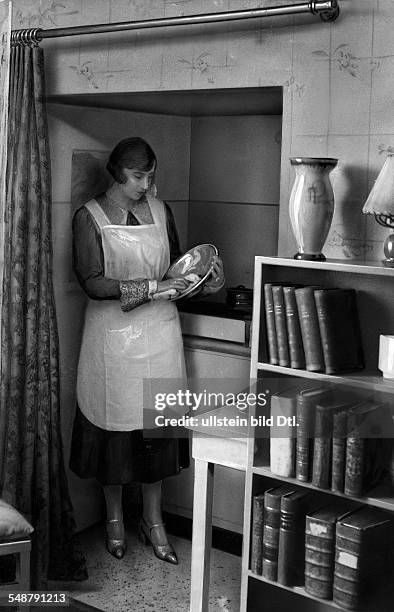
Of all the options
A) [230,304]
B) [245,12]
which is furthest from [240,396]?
[245,12]

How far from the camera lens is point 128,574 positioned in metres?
3.96

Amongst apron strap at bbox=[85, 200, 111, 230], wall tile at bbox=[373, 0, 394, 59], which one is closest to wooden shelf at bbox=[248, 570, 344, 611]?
apron strap at bbox=[85, 200, 111, 230]

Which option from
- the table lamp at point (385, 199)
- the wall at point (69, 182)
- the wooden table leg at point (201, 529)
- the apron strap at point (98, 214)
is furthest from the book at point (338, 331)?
the wall at point (69, 182)

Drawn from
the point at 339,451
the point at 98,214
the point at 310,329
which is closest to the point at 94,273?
the point at 98,214

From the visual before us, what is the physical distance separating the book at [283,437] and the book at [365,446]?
21cm

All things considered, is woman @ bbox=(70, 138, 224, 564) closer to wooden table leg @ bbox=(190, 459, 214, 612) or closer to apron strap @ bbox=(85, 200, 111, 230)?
apron strap @ bbox=(85, 200, 111, 230)

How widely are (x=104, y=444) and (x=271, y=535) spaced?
3.85ft

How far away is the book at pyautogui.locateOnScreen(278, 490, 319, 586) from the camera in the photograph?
3.06 metres

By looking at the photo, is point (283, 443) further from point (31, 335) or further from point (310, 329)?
point (31, 335)

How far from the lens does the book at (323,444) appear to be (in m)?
2.93

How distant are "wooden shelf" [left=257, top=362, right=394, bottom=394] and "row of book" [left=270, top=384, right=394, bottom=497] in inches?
3.1

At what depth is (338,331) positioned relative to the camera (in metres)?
2.97

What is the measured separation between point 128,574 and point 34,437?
0.71 m

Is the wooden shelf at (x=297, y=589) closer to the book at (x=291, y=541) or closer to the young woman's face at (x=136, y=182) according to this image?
the book at (x=291, y=541)
